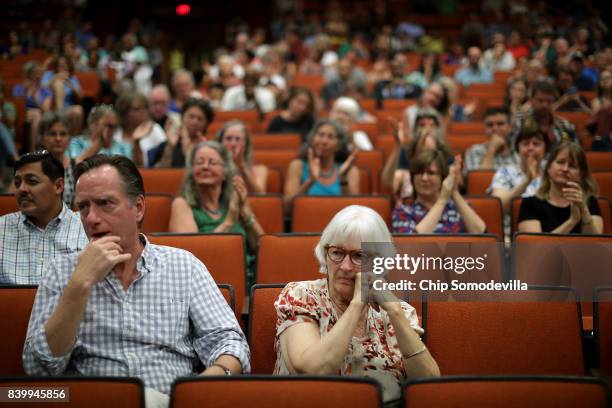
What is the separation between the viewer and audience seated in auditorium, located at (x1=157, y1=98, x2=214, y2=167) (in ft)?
16.8

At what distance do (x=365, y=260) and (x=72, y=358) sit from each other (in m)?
0.85

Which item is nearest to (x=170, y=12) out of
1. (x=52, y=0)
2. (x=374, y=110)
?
(x=52, y=0)

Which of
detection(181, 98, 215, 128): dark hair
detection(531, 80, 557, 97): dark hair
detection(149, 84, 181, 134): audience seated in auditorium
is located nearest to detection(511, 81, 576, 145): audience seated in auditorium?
detection(531, 80, 557, 97): dark hair

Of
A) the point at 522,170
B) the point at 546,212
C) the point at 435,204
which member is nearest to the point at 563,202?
the point at 546,212

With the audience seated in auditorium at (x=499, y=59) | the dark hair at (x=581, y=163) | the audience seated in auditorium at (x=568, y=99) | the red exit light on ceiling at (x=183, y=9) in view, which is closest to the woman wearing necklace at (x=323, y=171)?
the dark hair at (x=581, y=163)

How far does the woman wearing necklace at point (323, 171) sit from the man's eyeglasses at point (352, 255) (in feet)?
7.70

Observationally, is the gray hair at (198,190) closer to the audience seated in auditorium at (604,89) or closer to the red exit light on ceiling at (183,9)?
the audience seated in auditorium at (604,89)

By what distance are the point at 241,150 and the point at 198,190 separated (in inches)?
36.3

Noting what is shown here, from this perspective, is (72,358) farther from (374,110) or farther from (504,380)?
(374,110)

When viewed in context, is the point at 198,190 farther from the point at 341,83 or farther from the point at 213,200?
the point at 341,83

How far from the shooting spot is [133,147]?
5270mm

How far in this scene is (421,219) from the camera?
12.2 feet

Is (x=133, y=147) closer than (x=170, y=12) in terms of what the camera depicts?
Yes

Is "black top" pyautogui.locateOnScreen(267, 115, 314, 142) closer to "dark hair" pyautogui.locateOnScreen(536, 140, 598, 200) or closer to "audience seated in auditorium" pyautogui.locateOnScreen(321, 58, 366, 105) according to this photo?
"audience seated in auditorium" pyautogui.locateOnScreen(321, 58, 366, 105)
